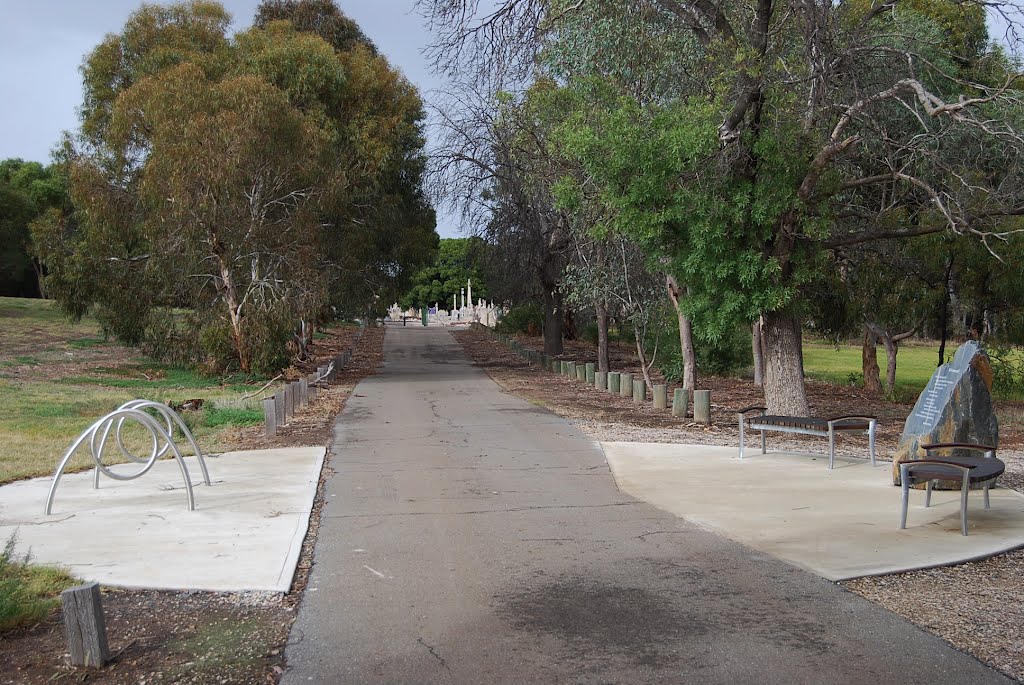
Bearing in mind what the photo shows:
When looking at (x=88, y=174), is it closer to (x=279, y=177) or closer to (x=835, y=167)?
(x=279, y=177)

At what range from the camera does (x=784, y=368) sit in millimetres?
16328

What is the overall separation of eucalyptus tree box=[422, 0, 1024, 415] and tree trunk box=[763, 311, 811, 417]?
0.02 m

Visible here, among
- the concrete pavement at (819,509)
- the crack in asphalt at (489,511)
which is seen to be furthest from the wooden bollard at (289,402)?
the crack in asphalt at (489,511)

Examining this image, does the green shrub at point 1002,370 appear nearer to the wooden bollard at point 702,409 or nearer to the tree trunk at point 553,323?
the wooden bollard at point 702,409

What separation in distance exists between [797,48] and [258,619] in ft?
43.5

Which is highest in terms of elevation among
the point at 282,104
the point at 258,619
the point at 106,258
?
the point at 282,104

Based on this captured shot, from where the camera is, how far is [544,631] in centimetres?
608

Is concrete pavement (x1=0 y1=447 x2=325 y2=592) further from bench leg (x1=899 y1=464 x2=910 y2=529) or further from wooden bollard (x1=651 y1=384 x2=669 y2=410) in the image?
wooden bollard (x1=651 y1=384 x2=669 y2=410)

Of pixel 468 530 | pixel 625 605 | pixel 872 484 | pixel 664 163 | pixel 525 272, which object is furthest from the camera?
pixel 525 272

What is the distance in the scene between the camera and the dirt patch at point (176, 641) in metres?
5.38

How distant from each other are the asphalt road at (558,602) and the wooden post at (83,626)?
106cm

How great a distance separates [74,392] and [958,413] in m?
18.2

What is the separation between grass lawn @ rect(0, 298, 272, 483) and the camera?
14.2 m

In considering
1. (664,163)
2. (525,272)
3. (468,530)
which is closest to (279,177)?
(525,272)
